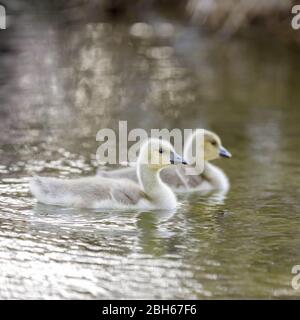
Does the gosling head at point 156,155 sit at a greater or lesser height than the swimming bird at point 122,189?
greater

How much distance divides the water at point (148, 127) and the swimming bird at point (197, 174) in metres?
0.15

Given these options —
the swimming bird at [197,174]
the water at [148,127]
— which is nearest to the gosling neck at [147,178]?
the water at [148,127]

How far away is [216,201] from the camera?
6.20 metres

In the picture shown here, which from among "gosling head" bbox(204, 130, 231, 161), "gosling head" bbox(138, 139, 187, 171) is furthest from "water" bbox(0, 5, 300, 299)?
"gosling head" bbox(138, 139, 187, 171)

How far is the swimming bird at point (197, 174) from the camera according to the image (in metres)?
6.42

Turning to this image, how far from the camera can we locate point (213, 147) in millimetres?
6746

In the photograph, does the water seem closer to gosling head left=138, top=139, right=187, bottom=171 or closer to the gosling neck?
the gosling neck

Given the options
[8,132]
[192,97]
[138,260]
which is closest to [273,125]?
[192,97]

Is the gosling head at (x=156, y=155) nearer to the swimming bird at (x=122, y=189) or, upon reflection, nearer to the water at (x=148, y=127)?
the swimming bird at (x=122, y=189)

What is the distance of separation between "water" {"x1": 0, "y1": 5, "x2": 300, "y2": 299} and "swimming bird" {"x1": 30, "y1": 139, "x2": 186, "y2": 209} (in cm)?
9

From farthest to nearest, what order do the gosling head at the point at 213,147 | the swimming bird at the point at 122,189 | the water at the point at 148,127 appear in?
the gosling head at the point at 213,147, the swimming bird at the point at 122,189, the water at the point at 148,127

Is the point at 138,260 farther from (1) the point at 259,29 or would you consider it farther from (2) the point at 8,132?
(1) the point at 259,29

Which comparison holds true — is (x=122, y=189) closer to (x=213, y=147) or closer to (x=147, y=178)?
(x=147, y=178)

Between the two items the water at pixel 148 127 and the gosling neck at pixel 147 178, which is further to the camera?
the gosling neck at pixel 147 178
